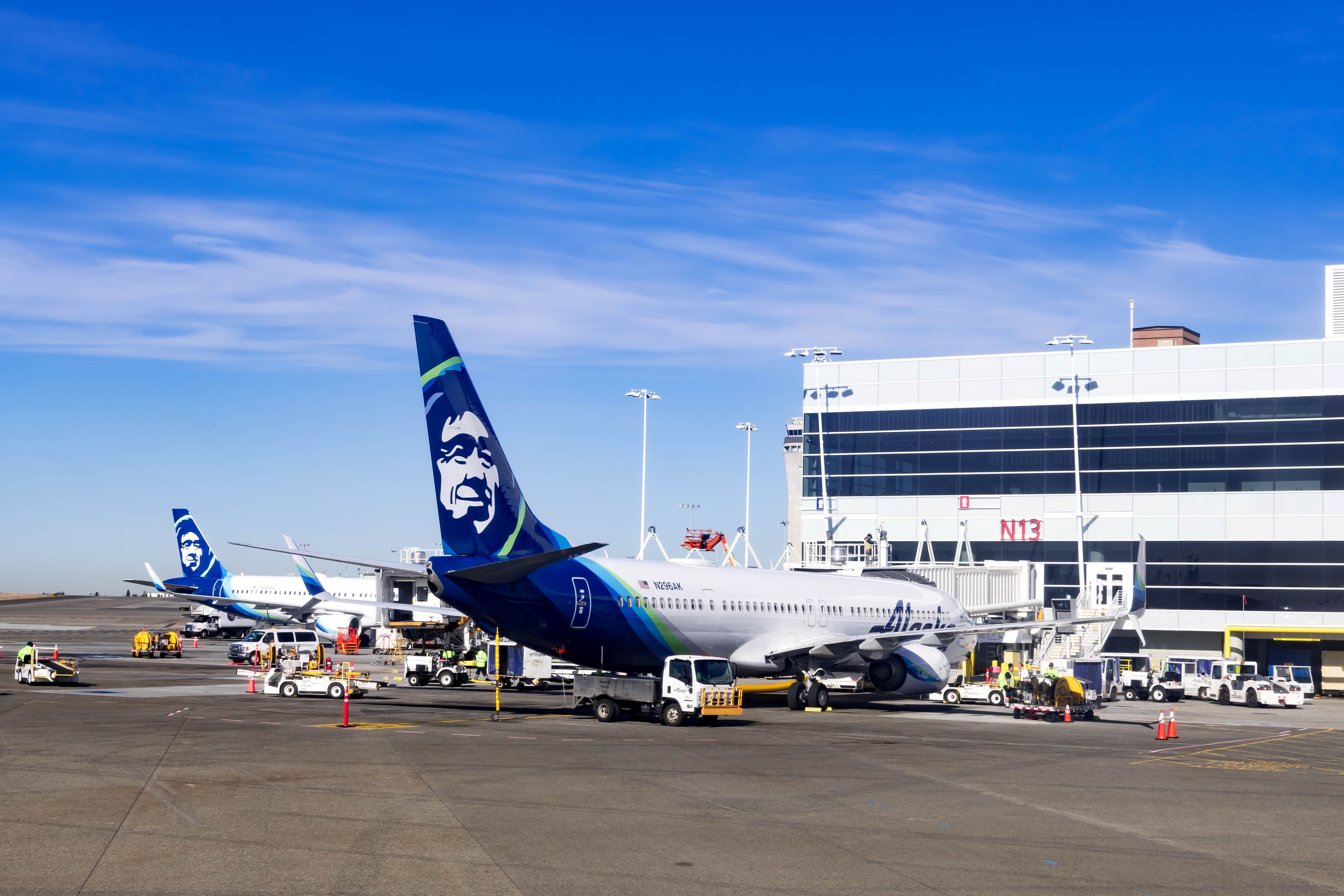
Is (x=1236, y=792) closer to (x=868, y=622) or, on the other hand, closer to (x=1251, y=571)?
(x=868, y=622)

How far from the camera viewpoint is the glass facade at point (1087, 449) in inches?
2837

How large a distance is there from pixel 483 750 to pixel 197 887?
1426cm

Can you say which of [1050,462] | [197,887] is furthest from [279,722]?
[1050,462]

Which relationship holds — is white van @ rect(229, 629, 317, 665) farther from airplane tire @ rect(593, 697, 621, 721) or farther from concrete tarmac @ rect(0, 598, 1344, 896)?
concrete tarmac @ rect(0, 598, 1344, 896)

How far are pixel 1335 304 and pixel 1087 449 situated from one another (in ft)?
58.1

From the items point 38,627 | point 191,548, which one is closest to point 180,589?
point 191,548

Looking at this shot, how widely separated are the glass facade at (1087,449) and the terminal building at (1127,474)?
0.34 feet

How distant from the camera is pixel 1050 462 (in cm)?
7831

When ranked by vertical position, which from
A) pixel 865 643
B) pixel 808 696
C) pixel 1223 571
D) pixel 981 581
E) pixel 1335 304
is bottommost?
pixel 808 696

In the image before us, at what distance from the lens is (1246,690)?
180ft

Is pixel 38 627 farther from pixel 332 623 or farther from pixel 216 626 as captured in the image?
pixel 332 623

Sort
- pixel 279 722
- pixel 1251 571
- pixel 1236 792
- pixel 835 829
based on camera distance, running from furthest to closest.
Answer: pixel 1251 571, pixel 279 722, pixel 1236 792, pixel 835 829

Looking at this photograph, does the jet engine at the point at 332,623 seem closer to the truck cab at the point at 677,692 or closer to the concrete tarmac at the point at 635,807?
the concrete tarmac at the point at 635,807

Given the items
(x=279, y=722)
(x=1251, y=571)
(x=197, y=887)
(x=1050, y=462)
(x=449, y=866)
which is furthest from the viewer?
(x=1050, y=462)
